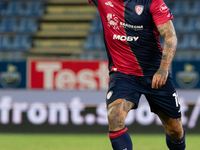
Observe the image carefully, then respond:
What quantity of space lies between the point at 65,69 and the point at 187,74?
314 cm

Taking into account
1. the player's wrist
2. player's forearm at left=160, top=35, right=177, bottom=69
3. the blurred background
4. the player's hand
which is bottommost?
the blurred background

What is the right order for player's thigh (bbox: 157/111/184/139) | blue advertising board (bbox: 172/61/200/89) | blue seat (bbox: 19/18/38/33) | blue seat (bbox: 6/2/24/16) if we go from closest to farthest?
player's thigh (bbox: 157/111/184/139)
blue advertising board (bbox: 172/61/200/89)
blue seat (bbox: 19/18/38/33)
blue seat (bbox: 6/2/24/16)

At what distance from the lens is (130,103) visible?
2.67 metres

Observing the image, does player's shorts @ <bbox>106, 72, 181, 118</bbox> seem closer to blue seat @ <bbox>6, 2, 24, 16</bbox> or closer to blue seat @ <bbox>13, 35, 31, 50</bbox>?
blue seat @ <bbox>13, 35, 31, 50</bbox>

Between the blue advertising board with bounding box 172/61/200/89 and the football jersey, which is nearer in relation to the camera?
the football jersey

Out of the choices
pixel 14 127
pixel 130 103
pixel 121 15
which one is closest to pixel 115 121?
pixel 130 103

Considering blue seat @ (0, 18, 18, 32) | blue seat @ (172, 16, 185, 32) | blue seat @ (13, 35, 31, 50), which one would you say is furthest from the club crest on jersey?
blue seat @ (0, 18, 18, 32)

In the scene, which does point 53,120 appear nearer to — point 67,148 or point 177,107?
point 67,148

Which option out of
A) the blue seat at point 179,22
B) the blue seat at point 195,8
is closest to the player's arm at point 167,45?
the blue seat at point 179,22

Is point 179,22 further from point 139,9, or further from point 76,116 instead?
point 139,9

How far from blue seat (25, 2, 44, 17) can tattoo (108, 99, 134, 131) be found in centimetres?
1152

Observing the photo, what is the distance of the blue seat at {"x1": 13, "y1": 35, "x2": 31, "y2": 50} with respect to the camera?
1291 cm

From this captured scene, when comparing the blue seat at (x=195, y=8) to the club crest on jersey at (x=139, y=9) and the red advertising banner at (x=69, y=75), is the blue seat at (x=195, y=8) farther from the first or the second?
the club crest on jersey at (x=139, y=9)

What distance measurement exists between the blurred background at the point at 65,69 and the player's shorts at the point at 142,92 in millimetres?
2339
